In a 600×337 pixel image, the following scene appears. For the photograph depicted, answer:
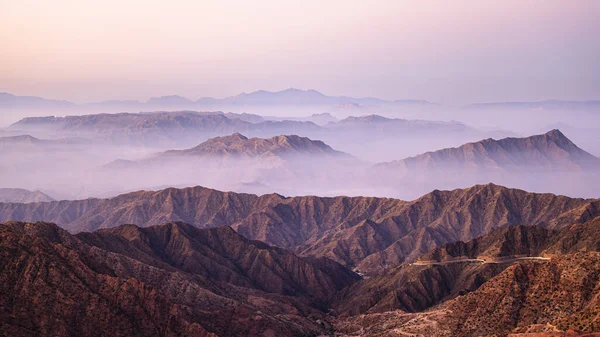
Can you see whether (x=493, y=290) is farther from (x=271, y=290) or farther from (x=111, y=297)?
(x=271, y=290)

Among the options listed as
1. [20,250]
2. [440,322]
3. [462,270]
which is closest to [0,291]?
[20,250]

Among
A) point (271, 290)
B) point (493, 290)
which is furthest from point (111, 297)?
point (271, 290)

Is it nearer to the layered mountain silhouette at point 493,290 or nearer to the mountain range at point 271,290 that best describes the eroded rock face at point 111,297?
the mountain range at point 271,290

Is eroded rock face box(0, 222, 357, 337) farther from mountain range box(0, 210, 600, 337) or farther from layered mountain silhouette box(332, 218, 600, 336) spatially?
layered mountain silhouette box(332, 218, 600, 336)

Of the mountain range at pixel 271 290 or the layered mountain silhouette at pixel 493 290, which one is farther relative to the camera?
the layered mountain silhouette at pixel 493 290

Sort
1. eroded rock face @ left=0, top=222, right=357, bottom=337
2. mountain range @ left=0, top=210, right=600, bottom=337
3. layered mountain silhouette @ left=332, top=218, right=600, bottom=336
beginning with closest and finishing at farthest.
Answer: eroded rock face @ left=0, top=222, right=357, bottom=337 → mountain range @ left=0, top=210, right=600, bottom=337 → layered mountain silhouette @ left=332, top=218, right=600, bottom=336

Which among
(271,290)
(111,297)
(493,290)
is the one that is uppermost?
(493,290)

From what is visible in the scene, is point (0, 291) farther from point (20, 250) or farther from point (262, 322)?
point (262, 322)

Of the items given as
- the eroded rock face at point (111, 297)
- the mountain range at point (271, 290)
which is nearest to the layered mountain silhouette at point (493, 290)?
the mountain range at point (271, 290)

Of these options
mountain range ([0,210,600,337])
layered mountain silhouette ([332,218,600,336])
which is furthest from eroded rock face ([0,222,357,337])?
layered mountain silhouette ([332,218,600,336])

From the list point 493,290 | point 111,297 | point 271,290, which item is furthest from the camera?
point 271,290

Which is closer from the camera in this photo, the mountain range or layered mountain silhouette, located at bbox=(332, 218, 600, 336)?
the mountain range
